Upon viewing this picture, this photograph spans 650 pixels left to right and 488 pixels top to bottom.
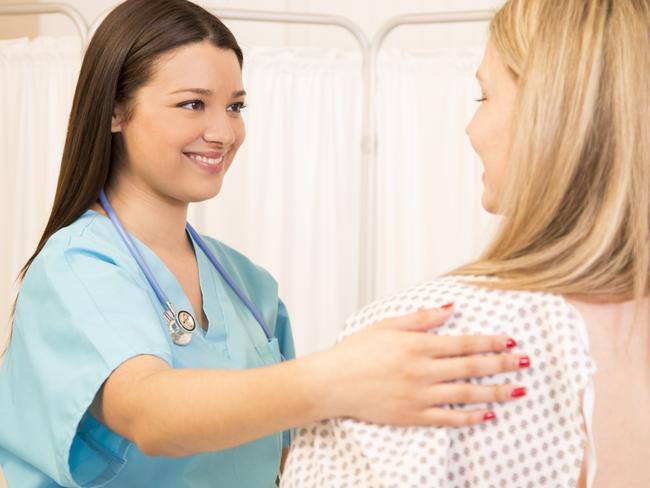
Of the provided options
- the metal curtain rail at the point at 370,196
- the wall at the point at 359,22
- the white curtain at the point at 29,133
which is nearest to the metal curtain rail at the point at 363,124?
the metal curtain rail at the point at 370,196

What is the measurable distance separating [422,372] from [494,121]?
0.91ft

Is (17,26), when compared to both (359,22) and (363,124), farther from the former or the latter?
(363,124)

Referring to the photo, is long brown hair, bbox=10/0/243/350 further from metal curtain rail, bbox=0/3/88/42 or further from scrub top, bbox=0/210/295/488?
metal curtain rail, bbox=0/3/88/42

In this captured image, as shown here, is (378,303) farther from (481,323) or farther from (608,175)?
(608,175)

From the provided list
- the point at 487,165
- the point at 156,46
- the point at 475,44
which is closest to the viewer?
the point at 487,165

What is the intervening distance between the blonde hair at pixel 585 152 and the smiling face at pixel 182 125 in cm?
64

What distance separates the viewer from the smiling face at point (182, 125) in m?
1.31

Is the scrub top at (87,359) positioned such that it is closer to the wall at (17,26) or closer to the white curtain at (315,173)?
the white curtain at (315,173)

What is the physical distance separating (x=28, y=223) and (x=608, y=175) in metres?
1.78

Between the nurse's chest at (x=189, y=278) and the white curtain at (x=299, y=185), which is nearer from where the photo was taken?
the nurse's chest at (x=189, y=278)

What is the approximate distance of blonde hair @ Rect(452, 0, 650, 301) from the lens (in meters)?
0.77

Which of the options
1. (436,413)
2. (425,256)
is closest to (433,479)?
(436,413)

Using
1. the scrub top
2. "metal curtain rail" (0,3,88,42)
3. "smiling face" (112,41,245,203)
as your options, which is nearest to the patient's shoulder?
the scrub top

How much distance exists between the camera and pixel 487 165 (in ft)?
2.98
